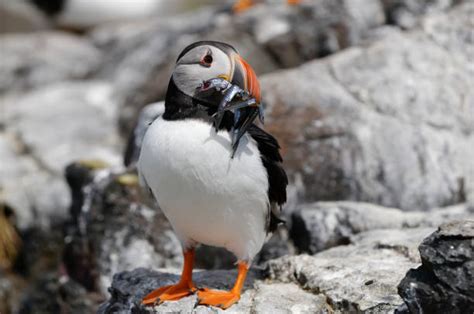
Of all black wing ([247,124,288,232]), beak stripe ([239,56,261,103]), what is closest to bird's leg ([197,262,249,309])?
black wing ([247,124,288,232])

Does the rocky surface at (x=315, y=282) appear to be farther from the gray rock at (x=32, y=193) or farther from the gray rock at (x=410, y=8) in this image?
the gray rock at (x=410, y=8)

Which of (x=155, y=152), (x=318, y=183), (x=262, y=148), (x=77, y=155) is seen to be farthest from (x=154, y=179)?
(x=77, y=155)

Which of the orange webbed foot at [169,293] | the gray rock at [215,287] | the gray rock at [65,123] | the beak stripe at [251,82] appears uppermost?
the beak stripe at [251,82]

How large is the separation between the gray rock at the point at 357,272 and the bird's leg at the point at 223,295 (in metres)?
0.50

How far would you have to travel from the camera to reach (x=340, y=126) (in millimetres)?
8617

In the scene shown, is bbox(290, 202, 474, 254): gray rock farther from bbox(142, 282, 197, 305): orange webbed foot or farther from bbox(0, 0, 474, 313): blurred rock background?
bbox(142, 282, 197, 305): orange webbed foot

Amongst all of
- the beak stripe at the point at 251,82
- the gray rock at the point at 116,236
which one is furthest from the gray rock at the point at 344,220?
the beak stripe at the point at 251,82

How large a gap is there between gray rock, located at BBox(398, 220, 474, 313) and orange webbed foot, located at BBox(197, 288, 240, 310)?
1.09 metres

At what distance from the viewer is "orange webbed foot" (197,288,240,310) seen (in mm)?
4785

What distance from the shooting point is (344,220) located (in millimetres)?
7215

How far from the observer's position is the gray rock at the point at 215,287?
15.8 ft

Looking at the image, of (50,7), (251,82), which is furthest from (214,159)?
(50,7)

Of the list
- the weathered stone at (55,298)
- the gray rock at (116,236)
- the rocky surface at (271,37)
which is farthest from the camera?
the rocky surface at (271,37)

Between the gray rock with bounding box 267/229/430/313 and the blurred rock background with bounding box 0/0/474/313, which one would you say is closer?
the gray rock with bounding box 267/229/430/313
